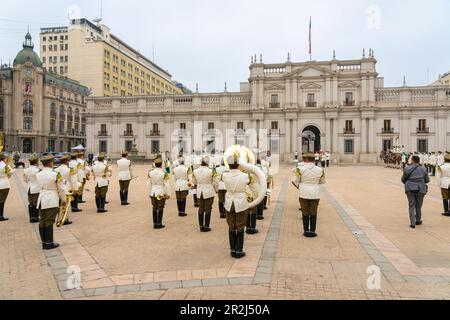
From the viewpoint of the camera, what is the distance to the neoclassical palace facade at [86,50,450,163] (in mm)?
43750

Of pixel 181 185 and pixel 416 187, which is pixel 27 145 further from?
pixel 416 187

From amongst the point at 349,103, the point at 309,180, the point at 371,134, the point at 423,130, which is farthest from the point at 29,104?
the point at 309,180

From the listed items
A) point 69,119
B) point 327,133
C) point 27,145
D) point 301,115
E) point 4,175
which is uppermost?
point 69,119

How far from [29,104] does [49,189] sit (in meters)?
64.2

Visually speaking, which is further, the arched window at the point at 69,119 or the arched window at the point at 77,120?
the arched window at the point at 77,120

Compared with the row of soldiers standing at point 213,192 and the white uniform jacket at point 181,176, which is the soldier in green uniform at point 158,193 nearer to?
the row of soldiers standing at point 213,192

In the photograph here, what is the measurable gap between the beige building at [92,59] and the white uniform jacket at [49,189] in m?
68.5

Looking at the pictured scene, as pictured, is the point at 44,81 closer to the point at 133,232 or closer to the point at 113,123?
the point at 113,123

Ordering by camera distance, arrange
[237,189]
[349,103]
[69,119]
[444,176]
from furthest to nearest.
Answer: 1. [69,119]
2. [349,103]
3. [444,176]
4. [237,189]

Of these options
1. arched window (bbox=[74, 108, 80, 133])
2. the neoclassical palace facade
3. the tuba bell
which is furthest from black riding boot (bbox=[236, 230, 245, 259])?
arched window (bbox=[74, 108, 80, 133])

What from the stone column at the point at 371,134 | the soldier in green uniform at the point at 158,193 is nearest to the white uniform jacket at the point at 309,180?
the soldier in green uniform at the point at 158,193

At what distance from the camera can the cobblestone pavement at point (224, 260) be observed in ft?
15.1

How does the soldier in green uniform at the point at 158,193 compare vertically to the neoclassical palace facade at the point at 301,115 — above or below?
below

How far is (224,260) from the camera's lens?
5891 mm
